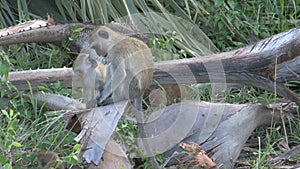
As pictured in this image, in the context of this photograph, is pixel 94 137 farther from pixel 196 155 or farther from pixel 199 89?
pixel 199 89

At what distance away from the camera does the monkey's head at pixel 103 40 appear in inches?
145

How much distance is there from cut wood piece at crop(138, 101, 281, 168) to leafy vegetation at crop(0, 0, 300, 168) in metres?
0.10

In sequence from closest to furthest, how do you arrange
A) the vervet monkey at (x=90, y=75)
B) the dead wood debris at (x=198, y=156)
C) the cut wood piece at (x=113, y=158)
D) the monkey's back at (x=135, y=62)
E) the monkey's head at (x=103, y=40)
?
the cut wood piece at (x=113, y=158) < the dead wood debris at (x=198, y=156) < the monkey's back at (x=135, y=62) < the vervet monkey at (x=90, y=75) < the monkey's head at (x=103, y=40)

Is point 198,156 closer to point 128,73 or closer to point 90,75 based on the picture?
point 128,73

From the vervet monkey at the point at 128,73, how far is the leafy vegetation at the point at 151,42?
0.23 meters


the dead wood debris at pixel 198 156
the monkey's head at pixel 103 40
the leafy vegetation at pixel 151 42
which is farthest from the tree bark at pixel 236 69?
the dead wood debris at pixel 198 156

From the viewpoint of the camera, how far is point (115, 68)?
11.4ft

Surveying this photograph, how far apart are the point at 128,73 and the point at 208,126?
1.86 ft

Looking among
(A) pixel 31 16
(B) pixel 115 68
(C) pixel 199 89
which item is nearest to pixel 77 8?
(A) pixel 31 16

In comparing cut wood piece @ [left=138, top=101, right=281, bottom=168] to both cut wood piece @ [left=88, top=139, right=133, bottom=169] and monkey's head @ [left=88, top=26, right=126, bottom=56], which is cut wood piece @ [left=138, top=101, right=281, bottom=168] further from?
monkey's head @ [left=88, top=26, right=126, bottom=56]

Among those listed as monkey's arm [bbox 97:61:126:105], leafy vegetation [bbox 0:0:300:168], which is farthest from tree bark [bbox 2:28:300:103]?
monkey's arm [bbox 97:61:126:105]

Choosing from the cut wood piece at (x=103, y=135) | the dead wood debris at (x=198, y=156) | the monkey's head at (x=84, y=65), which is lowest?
the dead wood debris at (x=198, y=156)

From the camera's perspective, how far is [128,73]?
134 inches

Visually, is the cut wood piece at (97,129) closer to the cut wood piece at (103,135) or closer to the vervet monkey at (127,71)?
the cut wood piece at (103,135)
